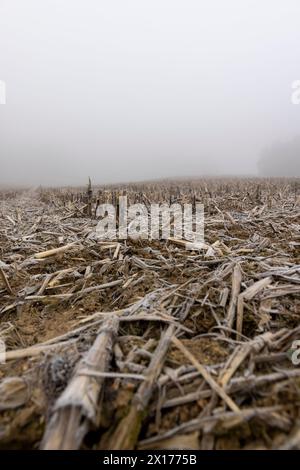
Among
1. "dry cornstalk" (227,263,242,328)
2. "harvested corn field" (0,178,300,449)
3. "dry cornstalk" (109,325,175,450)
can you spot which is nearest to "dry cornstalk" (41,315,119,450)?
"harvested corn field" (0,178,300,449)

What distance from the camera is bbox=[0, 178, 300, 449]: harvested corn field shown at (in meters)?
1.37

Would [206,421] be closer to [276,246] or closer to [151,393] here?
[151,393]

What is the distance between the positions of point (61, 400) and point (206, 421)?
0.63 meters

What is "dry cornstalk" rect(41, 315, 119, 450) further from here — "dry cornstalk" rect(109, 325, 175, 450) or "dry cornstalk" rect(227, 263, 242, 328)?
"dry cornstalk" rect(227, 263, 242, 328)

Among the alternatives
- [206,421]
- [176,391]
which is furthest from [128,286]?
[206,421]

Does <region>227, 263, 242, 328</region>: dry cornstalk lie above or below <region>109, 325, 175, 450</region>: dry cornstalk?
above

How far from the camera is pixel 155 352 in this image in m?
1.80

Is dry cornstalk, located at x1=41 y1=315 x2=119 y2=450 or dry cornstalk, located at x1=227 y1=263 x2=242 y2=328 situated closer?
dry cornstalk, located at x1=41 y1=315 x2=119 y2=450

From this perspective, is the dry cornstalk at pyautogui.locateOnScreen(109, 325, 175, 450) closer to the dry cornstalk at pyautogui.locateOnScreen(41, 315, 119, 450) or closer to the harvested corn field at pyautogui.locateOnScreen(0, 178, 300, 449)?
the harvested corn field at pyautogui.locateOnScreen(0, 178, 300, 449)

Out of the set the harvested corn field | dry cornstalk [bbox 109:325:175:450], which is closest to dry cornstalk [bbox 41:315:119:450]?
the harvested corn field

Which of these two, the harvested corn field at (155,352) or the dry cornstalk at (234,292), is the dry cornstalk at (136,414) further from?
the dry cornstalk at (234,292)

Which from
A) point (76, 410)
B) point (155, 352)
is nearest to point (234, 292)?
point (155, 352)

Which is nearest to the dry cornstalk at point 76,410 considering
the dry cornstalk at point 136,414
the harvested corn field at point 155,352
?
the harvested corn field at point 155,352

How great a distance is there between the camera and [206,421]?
139cm
